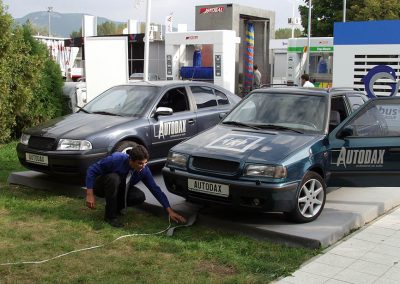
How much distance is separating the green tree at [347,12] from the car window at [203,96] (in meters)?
25.5

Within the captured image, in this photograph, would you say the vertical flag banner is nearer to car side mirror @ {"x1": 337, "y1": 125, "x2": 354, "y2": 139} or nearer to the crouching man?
car side mirror @ {"x1": 337, "y1": 125, "x2": 354, "y2": 139}

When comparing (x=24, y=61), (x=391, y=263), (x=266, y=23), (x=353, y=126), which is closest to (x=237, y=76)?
(x=266, y=23)

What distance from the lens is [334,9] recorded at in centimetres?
3662

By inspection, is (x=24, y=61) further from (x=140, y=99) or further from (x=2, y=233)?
(x=2, y=233)

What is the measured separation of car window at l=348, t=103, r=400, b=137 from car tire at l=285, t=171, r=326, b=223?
0.87m

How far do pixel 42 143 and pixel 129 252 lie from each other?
294 centimetres

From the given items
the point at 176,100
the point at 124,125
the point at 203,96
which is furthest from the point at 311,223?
the point at 203,96

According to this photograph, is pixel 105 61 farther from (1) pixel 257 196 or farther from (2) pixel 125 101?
(1) pixel 257 196

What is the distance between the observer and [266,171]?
5.39 metres

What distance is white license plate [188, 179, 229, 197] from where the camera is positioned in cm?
548

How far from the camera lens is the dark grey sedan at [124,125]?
7.02 metres

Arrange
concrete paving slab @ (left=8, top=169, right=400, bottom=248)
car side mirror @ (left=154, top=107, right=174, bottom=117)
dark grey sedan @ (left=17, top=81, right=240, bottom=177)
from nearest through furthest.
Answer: concrete paving slab @ (left=8, top=169, right=400, bottom=248) < dark grey sedan @ (left=17, top=81, right=240, bottom=177) < car side mirror @ (left=154, top=107, right=174, bottom=117)

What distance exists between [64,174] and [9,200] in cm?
78

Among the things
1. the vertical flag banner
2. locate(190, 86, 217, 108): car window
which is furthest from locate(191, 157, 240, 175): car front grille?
the vertical flag banner
